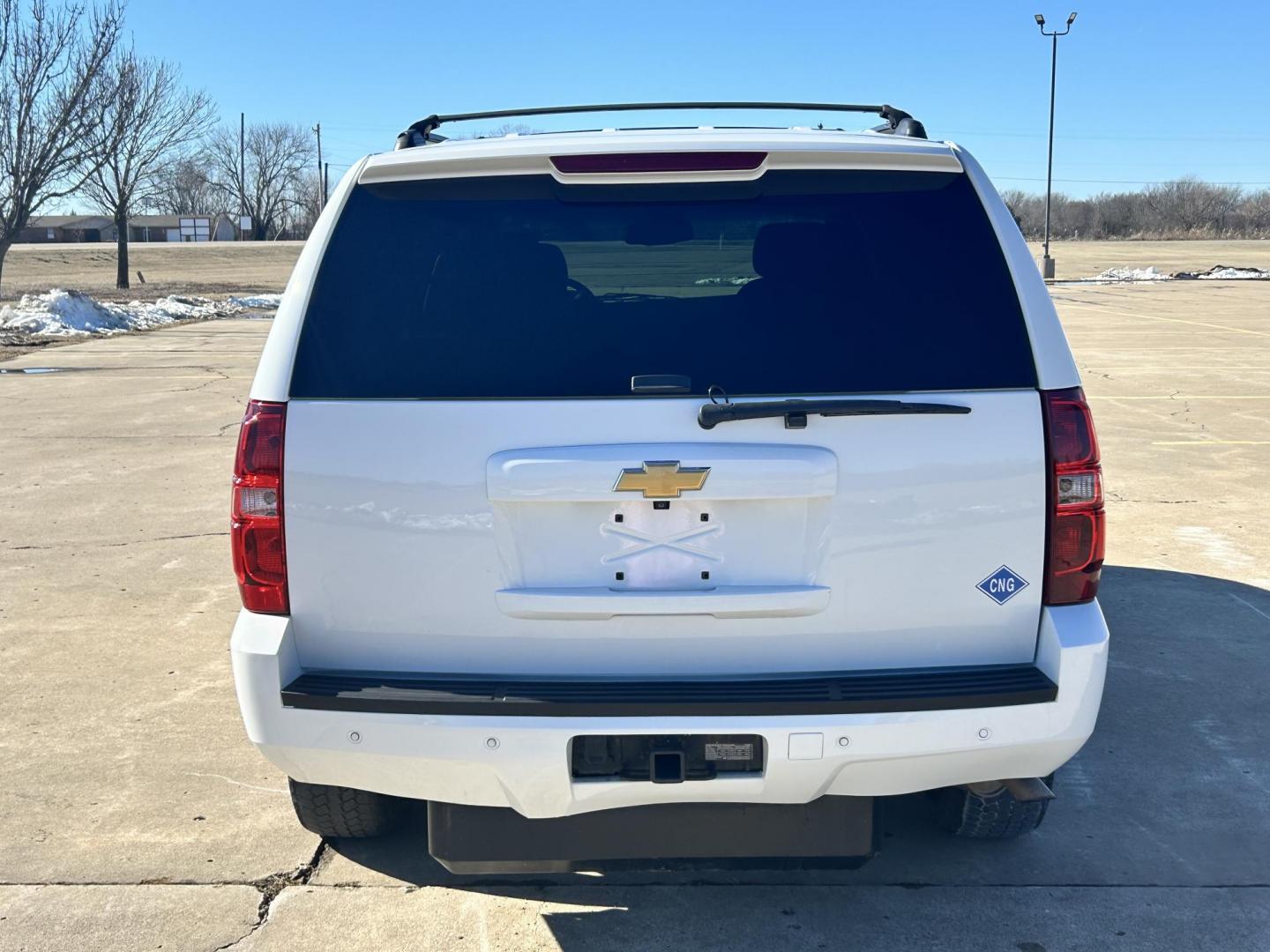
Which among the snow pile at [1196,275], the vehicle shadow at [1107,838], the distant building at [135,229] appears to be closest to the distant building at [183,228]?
the distant building at [135,229]

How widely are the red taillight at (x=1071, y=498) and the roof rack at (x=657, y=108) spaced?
1162 millimetres

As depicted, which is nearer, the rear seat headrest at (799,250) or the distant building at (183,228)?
the rear seat headrest at (799,250)

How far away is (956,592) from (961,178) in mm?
1027

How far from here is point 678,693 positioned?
2.76 m

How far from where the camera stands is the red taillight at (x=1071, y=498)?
285 centimetres

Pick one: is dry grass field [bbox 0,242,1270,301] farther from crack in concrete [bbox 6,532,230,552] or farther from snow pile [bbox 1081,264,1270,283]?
crack in concrete [bbox 6,532,230,552]

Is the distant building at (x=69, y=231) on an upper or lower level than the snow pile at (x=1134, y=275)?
upper

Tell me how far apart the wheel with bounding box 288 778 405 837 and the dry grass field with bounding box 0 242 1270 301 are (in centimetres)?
3171

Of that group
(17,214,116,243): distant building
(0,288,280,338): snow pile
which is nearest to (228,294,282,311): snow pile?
(0,288,280,338): snow pile

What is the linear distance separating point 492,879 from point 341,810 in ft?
1.59

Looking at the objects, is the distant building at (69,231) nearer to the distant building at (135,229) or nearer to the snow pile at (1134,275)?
the distant building at (135,229)

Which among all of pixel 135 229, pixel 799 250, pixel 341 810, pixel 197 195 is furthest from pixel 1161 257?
pixel 135 229

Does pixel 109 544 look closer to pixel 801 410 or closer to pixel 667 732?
pixel 667 732

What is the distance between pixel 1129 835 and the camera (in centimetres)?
380
